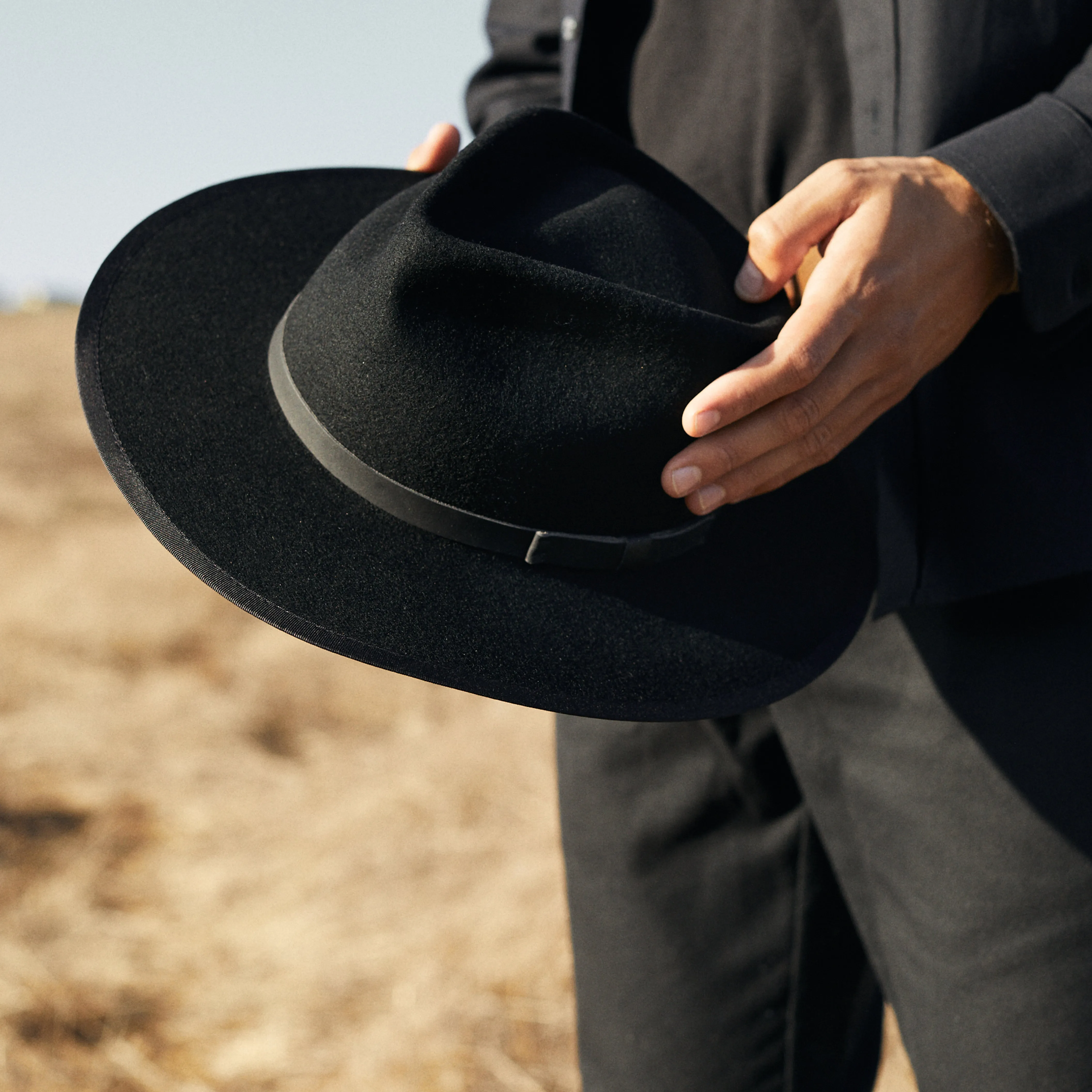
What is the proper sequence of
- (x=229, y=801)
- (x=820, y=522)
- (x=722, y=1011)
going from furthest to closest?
(x=229, y=801) < (x=722, y=1011) < (x=820, y=522)

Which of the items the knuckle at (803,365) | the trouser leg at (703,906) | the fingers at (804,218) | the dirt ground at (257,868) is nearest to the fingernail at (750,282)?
the fingers at (804,218)

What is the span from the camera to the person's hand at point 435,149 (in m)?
1.10

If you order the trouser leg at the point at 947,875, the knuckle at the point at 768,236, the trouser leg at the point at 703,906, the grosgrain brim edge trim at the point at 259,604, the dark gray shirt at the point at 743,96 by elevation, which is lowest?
the trouser leg at the point at 703,906

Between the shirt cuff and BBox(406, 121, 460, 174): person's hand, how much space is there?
52 centimetres

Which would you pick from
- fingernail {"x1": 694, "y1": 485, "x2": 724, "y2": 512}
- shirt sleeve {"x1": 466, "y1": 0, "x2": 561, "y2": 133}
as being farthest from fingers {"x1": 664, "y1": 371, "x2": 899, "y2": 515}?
shirt sleeve {"x1": 466, "y1": 0, "x2": 561, "y2": 133}

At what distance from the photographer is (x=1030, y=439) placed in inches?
35.0

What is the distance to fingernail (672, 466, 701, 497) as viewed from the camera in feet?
2.46

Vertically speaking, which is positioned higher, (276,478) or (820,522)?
(276,478)

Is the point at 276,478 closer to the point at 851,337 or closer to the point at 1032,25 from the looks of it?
the point at 851,337

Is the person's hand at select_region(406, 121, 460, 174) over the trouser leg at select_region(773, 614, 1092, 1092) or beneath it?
over

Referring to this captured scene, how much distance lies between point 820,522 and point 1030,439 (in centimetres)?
19

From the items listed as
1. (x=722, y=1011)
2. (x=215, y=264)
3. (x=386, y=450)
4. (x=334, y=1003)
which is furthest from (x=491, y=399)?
(x=334, y=1003)

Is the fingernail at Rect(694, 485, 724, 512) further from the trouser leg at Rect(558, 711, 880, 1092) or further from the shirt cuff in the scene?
the trouser leg at Rect(558, 711, 880, 1092)

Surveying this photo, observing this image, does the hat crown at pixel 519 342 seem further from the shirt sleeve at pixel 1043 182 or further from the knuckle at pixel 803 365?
the shirt sleeve at pixel 1043 182
